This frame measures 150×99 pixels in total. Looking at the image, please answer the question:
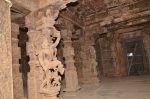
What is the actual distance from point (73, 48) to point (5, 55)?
4.96 m

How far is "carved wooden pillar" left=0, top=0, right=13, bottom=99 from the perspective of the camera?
7.58 feet

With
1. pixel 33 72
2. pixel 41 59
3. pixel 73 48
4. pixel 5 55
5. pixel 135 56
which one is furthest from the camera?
pixel 135 56

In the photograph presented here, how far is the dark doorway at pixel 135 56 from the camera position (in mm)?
10992

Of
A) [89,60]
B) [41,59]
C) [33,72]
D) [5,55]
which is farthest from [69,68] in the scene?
[5,55]

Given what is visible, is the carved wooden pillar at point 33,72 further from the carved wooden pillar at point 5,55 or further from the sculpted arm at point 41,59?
the carved wooden pillar at point 5,55

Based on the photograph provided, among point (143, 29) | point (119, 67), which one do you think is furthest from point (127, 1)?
point (119, 67)

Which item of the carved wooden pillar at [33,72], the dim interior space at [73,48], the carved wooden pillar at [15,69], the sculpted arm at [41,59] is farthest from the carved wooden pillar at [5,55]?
the carved wooden pillar at [15,69]

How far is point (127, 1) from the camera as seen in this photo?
281 inches

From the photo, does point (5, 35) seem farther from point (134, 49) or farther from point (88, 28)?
point (134, 49)

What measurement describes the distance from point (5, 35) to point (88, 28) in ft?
21.0

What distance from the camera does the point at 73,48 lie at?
7277 mm

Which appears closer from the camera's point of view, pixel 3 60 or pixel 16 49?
pixel 3 60

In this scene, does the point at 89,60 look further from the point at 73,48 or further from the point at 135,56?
the point at 135,56

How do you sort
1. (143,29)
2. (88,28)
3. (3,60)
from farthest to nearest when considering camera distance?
(143,29) → (88,28) → (3,60)
